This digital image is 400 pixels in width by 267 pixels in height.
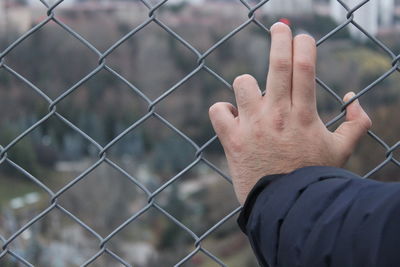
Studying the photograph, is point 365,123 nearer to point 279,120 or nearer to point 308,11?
point 279,120

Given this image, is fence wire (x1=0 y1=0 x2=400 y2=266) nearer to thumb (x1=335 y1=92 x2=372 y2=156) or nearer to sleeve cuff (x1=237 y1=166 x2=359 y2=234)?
thumb (x1=335 y1=92 x2=372 y2=156)

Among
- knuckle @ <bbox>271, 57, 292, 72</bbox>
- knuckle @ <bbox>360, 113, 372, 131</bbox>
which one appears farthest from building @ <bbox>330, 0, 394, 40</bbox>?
knuckle @ <bbox>271, 57, 292, 72</bbox>

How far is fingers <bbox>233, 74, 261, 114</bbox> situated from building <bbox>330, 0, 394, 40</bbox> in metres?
0.34

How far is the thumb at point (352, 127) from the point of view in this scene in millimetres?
961

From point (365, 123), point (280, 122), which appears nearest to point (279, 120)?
point (280, 122)

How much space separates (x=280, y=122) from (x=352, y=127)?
18 cm

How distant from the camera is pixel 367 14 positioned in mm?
1751

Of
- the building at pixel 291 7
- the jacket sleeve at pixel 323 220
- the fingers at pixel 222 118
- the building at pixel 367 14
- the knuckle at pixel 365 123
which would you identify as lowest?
the jacket sleeve at pixel 323 220

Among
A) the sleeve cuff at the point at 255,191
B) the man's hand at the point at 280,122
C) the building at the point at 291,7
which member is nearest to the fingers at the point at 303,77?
the man's hand at the point at 280,122

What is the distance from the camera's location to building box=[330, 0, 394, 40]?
1.27 metres

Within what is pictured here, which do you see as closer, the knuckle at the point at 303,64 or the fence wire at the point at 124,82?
the knuckle at the point at 303,64

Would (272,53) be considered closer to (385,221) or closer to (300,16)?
(385,221)

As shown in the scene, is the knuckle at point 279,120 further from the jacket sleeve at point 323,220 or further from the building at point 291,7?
the building at point 291,7

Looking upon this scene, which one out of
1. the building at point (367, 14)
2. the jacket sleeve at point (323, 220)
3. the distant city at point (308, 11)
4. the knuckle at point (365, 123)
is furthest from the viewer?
the distant city at point (308, 11)
